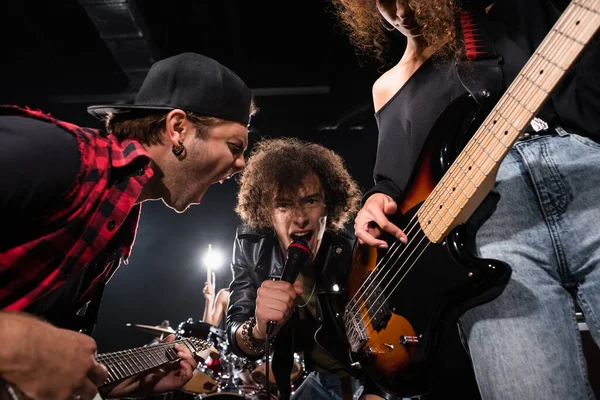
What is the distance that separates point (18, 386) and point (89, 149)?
0.79m

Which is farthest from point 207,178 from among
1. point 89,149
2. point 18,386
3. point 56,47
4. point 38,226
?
point 56,47

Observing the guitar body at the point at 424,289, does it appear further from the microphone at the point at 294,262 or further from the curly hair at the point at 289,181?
the curly hair at the point at 289,181

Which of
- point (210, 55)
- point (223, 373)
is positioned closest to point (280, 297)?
point (223, 373)

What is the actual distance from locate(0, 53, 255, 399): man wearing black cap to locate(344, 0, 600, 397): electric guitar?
3.31ft

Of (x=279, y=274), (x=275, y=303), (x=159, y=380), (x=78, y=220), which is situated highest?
(x=78, y=220)

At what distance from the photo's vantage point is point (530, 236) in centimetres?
132

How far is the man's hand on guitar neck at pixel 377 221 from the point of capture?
1.68m

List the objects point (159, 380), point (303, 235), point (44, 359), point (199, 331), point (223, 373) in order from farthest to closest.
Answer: point (223, 373) < point (199, 331) < point (303, 235) < point (159, 380) < point (44, 359)

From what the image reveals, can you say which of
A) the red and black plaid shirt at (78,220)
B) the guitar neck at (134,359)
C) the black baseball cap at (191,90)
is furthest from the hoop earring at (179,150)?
the guitar neck at (134,359)

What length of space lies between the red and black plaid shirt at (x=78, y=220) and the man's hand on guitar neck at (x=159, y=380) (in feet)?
4.22

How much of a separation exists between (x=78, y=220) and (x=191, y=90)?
101cm

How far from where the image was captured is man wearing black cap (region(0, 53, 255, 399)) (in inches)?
48.9

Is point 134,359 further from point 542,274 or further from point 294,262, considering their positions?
point 542,274

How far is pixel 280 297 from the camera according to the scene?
2475mm
